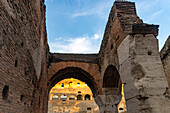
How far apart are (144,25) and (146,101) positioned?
2.25 metres

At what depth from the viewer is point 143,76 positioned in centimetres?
383

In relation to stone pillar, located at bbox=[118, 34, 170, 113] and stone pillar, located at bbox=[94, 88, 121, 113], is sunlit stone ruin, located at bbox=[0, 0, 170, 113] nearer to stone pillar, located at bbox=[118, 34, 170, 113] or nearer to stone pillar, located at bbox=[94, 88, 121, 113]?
stone pillar, located at bbox=[118, 34, 170, 113]

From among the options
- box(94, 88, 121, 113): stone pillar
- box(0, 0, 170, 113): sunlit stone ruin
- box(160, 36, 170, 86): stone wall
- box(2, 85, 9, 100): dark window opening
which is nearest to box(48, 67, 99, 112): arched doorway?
box(94, 88, 121, 113): stone pillar

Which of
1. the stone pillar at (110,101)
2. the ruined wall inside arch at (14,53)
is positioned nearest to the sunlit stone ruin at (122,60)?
the ruined wall inside arch at (14,53)

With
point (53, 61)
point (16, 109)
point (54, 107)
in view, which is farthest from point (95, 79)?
point (54, 107)

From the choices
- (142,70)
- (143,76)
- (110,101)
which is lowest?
(110,101)

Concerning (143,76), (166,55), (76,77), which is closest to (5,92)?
(143,76)

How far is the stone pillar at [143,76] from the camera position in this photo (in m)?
3.53

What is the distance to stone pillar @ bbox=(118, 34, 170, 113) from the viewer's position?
3.53 metres

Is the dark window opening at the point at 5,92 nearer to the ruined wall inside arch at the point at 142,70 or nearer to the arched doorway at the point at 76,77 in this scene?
the ruined wall inside arch at the point at 142,70

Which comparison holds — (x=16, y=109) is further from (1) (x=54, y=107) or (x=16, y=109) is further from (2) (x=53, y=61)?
(1) (x=54, y=107)

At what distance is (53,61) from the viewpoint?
8.61 m

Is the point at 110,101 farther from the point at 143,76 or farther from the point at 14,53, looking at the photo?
the point at 14,53

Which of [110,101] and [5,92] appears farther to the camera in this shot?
[110,101]
